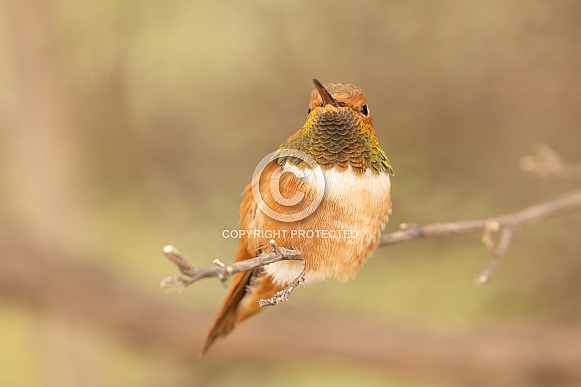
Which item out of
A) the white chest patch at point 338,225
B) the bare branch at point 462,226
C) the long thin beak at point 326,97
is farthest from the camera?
the bare branch at point 462,226

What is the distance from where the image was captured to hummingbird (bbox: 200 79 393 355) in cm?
146

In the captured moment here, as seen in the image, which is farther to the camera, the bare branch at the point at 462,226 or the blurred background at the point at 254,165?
the blurred background at the point at 254,165

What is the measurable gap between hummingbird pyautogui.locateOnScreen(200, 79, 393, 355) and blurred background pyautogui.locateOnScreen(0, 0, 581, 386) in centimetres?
250

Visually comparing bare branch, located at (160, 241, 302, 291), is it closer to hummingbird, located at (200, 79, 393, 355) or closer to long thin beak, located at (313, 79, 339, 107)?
hummingbird, located at (200, 79, 393, 355)

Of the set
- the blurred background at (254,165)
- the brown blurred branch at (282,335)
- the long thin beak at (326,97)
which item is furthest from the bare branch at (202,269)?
the brown blurred branch at (282,335)

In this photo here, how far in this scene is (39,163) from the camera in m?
5.66

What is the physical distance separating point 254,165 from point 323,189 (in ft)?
9.62

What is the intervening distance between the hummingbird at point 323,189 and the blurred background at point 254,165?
8.21 feet

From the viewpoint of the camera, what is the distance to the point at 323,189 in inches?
58.1

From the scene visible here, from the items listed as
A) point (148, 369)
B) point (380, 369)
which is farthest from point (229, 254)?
point (148, 369)

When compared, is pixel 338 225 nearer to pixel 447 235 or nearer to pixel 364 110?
pixel 364 110

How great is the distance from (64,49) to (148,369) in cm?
334

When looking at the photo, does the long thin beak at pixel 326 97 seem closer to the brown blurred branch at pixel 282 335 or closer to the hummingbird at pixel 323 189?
the hummingbird at pixel 323 189

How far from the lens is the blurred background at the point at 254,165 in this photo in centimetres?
450
